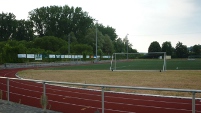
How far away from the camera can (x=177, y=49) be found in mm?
100875

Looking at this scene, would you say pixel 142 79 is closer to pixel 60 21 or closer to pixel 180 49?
pixel 60 21

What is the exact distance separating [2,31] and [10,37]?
362cm

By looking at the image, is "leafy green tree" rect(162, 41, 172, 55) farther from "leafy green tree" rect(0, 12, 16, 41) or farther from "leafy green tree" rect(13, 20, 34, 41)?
"leafy green tree" rect(0, 12, 16, 41)

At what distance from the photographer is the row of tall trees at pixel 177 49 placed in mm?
97113

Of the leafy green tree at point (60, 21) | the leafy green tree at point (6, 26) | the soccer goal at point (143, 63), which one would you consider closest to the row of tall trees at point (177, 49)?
the soccer goal at point (143, 63)

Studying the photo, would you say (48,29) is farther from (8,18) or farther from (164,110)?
(164,110)

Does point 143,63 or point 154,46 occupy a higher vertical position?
point 154,46

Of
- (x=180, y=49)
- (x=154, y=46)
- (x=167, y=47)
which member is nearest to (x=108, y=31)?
(x=154, y=46)

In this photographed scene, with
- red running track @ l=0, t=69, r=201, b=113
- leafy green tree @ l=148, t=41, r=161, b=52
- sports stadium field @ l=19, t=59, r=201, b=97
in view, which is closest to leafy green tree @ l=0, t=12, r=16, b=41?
leafy green tree @ l=148, t=41, r=161, b=52

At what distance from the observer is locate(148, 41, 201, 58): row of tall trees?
97.1m

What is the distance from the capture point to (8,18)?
91750mm

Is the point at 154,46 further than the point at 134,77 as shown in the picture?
Yes

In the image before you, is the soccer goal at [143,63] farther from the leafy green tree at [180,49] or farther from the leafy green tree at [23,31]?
the leafy green tree at [23,31]

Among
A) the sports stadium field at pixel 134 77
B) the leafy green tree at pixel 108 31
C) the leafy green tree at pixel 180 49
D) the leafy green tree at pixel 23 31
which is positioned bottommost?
the sports stadium field at pixel 134 77
